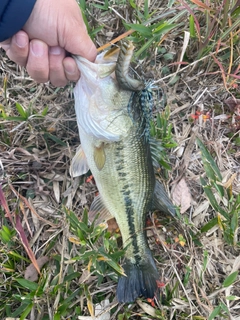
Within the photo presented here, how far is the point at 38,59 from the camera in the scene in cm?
217

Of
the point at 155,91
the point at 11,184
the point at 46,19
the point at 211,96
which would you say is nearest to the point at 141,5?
the point at 155,91

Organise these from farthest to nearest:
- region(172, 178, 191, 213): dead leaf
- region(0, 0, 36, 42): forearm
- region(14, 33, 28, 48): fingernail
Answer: region(172, 178, 191, 213): dead leaf
region(14, 33, 28, 48): fingernail
region(0, 0, 36, 42): forearm

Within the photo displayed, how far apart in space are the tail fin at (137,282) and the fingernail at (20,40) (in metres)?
1.58

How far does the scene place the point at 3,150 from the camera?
281 cm

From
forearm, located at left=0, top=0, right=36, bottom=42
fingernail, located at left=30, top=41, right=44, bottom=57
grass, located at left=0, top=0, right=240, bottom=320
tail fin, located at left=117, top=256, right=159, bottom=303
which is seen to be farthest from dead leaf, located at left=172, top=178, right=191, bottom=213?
forearm, located at left=0, top=0, right=36, bottom=42

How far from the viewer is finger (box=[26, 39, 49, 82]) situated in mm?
2150

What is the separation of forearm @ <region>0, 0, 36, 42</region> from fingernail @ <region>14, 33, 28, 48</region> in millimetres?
44

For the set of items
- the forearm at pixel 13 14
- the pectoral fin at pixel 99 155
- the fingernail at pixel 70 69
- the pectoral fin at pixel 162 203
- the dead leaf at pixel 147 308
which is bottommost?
the dead leaf at pixel 147 308

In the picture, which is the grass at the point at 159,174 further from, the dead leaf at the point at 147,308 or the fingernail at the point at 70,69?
the fingernail at the point at 70,69

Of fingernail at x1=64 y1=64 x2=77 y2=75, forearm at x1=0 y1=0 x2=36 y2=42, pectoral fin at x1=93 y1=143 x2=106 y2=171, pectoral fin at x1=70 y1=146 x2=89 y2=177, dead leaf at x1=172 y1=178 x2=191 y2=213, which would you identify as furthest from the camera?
dead leaf at x1=172 y1=178 x2=191 y2=213

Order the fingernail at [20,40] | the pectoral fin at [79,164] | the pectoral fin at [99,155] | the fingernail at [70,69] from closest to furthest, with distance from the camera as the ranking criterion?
the fingernail at [20,40]
the fingernail at [70,69]
the pectoral fin at [99,155]
the pectoral fin at [79,164]

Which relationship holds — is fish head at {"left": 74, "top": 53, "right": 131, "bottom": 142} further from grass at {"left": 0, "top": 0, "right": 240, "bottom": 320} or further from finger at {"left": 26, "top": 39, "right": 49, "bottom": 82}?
grass at {"left": 0, "top": 0, "right": 240, "bottom": 320}

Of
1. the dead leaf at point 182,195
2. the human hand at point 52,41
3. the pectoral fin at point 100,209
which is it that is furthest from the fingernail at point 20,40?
the dead leaf at point 182,195

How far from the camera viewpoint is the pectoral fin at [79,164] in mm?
2576
